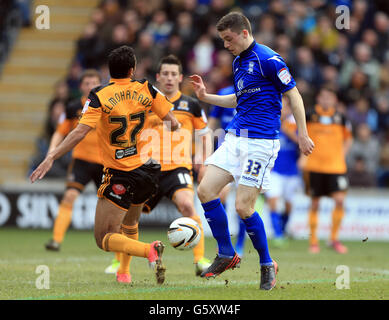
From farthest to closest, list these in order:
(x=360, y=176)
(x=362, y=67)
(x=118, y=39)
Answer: (x=118, y=39) → (x=362, y=67) → (x=360, y=176)

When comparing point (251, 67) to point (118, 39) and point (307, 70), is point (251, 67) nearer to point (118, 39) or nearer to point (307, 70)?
point (307, 70)

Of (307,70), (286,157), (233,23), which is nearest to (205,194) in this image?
(233,23)

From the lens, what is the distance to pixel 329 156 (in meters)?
13.3

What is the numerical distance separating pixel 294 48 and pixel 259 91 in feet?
35.6

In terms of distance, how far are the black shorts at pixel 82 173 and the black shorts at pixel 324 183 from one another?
12.3ft

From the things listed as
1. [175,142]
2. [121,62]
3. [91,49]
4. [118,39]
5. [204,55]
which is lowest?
[175,142]

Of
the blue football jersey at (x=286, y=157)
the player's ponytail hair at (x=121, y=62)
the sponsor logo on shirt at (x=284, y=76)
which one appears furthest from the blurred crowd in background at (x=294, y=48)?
the player's ponytail hair at (x=121, y=62)

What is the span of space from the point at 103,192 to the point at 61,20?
15.8m

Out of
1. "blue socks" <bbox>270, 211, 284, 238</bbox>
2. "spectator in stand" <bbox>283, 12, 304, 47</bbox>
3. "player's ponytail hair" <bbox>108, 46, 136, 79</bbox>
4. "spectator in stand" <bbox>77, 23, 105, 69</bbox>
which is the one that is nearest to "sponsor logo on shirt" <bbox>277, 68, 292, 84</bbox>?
"player's ponytail hair" <bbox>108, 46, 136, 79</bbox>

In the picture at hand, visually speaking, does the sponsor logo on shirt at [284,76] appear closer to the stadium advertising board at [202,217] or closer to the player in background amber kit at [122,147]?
the player in background amber kit at [122,147]

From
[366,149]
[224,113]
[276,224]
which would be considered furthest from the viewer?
[366,149]

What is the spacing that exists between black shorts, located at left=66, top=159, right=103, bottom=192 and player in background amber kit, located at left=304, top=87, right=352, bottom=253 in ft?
12.2
